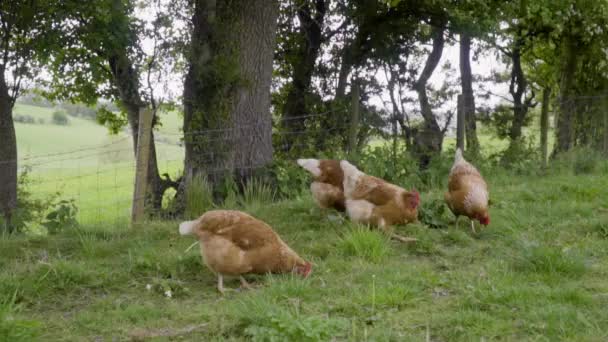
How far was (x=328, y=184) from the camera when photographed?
25.1 feet

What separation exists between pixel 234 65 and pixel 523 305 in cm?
646

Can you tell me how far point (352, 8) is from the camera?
13242 mm

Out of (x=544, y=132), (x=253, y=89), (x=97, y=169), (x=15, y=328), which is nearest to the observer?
(x=15, y=328)

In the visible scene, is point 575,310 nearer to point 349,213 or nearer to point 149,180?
point 349,213

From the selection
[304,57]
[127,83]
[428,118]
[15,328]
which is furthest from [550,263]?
[127,83]

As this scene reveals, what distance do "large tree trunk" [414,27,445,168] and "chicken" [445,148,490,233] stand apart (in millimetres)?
3966

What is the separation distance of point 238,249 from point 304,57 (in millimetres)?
9314

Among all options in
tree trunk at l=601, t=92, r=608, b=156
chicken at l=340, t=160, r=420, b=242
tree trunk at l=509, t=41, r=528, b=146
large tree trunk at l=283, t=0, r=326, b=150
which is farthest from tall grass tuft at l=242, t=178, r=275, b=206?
tree trunk at l=601, t=92, r=608, b=156

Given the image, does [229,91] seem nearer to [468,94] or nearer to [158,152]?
[158,152]

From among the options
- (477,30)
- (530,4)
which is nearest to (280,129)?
(477,30)

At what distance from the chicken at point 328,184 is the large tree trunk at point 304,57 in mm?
6079

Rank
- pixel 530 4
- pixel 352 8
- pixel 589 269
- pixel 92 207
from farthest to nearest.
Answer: pixel 352 8 < pixel 530 4 < pixel 92 207 < pixel 589 269

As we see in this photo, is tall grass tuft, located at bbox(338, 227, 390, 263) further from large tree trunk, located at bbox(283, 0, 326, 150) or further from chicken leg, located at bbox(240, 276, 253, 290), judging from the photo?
large tree trunk, located at bbox(283, 0, 326, 150)

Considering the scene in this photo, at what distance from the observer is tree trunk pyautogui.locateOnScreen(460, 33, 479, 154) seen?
11805 mm
